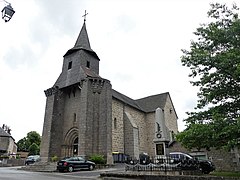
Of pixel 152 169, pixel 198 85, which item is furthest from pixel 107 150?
pixel 198 85

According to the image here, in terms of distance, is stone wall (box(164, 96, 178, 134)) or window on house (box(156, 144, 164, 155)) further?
stone wall (box(164, 96, 178, 134))

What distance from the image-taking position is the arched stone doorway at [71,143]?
2980 cm

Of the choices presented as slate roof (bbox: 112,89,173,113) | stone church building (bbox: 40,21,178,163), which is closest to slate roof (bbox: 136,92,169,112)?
slate roof (bbox: 112,89,173,113)

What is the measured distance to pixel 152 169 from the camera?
1444 cm

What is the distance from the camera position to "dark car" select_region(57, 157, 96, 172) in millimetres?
19938

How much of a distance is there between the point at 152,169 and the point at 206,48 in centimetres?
852

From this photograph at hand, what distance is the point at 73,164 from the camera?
20.4 metres

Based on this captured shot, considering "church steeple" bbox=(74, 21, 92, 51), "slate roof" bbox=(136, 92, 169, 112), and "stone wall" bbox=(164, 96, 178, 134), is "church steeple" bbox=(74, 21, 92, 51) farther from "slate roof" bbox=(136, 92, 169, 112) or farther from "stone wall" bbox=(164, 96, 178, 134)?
"stone wall" bbox=(164, 96, 178, 134)

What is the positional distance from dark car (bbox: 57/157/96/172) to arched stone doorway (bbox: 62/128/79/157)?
28.0 feet

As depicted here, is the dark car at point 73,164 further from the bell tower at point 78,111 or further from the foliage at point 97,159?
the bell tower at point 78,111

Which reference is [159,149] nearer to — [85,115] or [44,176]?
[44,176]

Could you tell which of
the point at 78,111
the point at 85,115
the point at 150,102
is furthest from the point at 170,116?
the point at 85,115

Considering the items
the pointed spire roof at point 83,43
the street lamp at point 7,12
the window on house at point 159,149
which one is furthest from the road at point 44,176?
the pointed spire roof at point 83,43

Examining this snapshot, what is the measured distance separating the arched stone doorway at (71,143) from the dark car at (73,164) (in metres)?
8.52
